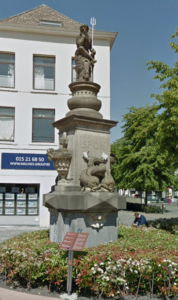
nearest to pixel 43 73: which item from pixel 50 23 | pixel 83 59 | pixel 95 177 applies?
pixel 50 23

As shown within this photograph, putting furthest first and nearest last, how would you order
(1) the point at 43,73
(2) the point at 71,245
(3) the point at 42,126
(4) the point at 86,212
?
(1) the point at 43,73 < (3) the point at 42,126 < (4) the point at 86,212 < (2) the point at 71,245

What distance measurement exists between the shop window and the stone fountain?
11380mm

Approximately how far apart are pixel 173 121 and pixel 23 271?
28.3 ft

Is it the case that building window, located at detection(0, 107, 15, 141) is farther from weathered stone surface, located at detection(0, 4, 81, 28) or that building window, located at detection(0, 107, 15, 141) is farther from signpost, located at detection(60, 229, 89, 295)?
signpost, located at detection(60, 229, 89, 295)

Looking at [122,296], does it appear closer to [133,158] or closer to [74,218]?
[74,218]

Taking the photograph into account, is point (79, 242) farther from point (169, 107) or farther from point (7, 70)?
point (7, 70)

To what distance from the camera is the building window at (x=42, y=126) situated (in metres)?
20.0

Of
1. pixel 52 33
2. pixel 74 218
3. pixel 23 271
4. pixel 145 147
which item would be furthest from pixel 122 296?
pixel 145 147

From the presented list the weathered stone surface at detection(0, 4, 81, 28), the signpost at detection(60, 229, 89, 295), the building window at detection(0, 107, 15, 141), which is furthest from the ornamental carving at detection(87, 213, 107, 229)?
the weathered stone surface at detection(0, 4, 81, 28)

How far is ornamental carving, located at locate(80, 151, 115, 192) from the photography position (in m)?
7.98

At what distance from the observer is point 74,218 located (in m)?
7.84

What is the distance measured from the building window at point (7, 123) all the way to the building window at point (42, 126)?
1.24m

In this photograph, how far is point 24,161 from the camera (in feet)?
63.9

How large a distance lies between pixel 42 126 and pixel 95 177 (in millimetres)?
12563
